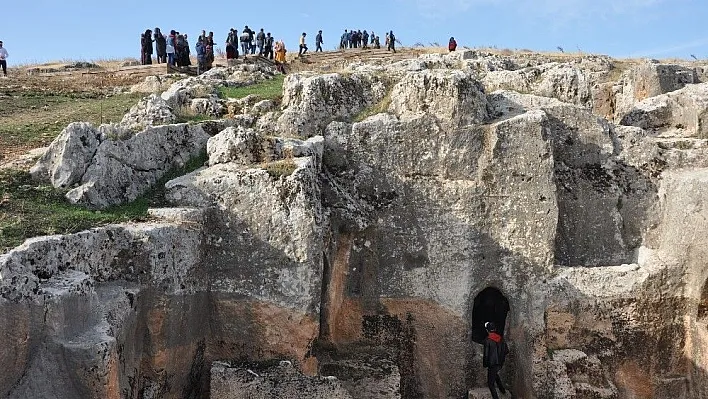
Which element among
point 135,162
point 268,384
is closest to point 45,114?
point 135,162

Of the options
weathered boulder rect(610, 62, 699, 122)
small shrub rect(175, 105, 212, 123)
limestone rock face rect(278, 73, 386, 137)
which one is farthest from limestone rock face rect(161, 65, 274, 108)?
weathered boulder rect(610, 62, 699, 122)

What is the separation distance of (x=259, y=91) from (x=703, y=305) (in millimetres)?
9133

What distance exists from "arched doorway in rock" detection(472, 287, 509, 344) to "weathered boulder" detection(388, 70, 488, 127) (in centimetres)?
294

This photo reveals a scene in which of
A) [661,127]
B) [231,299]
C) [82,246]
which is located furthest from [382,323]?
[661,127]

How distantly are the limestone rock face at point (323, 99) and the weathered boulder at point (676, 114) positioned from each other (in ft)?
16.4

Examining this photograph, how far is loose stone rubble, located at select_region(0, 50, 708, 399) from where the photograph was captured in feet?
26.9

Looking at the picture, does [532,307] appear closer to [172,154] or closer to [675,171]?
[675,171]

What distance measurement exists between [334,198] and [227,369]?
2966mm

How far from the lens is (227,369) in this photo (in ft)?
25.9

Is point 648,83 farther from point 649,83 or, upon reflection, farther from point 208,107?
point 208,107

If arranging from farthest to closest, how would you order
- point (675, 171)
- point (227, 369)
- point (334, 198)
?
point (675, 171) → point (334, 198) → point (227, 369)

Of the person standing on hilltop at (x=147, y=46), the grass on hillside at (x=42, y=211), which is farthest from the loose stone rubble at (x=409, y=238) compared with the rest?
the person standing on hilltop at (x=147, y=46)

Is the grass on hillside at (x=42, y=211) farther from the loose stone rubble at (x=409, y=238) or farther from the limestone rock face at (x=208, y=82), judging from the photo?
the limestone rock face at (x=208, y=82)

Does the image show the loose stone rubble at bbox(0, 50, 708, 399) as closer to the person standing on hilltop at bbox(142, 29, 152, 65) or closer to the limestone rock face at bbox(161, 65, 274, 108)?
the limestone rock face at bbox(161, 65, 274, 108)
